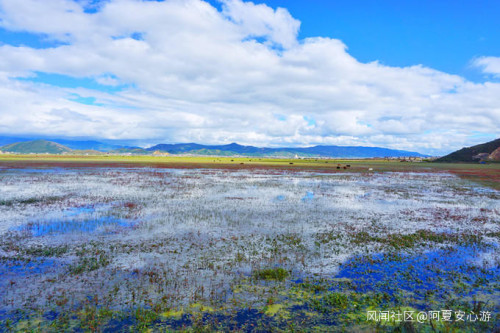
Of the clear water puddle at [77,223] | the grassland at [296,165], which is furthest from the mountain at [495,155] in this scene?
the clear water puddle at [77,223]

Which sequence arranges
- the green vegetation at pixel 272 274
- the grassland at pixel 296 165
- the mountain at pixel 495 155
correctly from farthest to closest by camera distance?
the mountain at pixel 495 155
the grassland at pixel 296 165
the green vegetation at pixel 272 274

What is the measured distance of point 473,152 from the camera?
154500mm

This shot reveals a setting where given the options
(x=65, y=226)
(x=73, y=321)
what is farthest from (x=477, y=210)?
(x=65, y=226)

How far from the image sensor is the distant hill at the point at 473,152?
479 ft

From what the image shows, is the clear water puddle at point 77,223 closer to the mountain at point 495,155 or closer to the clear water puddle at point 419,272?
the clear water puddle at point 419,272

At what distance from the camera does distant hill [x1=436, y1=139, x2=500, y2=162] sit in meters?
146

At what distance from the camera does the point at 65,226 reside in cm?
1931

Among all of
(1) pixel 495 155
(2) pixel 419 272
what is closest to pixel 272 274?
(2) pixel 419 272

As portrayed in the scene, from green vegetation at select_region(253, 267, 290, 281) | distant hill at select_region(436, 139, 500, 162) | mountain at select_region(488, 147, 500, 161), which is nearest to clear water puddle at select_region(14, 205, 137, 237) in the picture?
green vegetation at select_region(253, 267, 290, 281)

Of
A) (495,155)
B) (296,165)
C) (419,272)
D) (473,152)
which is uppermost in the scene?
(473,152)

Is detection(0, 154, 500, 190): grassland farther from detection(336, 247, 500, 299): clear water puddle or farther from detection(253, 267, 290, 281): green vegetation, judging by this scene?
detection(253, 267, 290, 281): green vegetation

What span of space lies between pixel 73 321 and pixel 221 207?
18335mm

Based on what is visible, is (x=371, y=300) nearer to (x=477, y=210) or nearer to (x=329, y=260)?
(x=329, y=260)

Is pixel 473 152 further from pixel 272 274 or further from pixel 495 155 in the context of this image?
pixel 272 274
